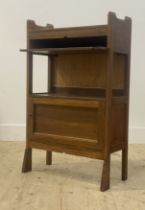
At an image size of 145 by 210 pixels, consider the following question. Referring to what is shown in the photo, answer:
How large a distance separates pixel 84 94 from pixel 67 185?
66cm

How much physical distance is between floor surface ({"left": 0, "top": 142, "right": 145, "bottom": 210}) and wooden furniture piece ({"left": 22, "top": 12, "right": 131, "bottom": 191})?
10 centimetres

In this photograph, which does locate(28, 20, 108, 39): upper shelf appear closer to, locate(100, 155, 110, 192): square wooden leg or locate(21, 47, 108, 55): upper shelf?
locate(21, 47, 108, 55): upper shelf

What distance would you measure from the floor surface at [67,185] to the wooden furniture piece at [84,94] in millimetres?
104

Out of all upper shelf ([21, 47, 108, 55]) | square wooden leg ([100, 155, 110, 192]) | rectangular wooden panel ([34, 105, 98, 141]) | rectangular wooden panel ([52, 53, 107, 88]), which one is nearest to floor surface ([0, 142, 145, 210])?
square wooden leg ([100, 155, 110, 192])

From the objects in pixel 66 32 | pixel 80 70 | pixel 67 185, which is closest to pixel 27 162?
pixel 67 185

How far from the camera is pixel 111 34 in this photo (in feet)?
6.67

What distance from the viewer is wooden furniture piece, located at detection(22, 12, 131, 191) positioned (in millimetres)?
2090

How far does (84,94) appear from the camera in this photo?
2.48 m

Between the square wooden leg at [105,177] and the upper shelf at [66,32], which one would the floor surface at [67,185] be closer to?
the square wooden leg at [105,177]

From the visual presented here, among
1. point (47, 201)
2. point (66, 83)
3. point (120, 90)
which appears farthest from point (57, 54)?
point (47, 201)

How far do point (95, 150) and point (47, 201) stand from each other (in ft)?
1.43

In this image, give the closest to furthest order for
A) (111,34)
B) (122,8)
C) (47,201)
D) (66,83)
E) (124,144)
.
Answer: (47,201)
(111,34)
(124,144)
(66,83)
(122,8)

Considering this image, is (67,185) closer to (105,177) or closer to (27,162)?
(105,177)

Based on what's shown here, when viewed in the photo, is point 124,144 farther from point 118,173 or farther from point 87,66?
point 87,66
